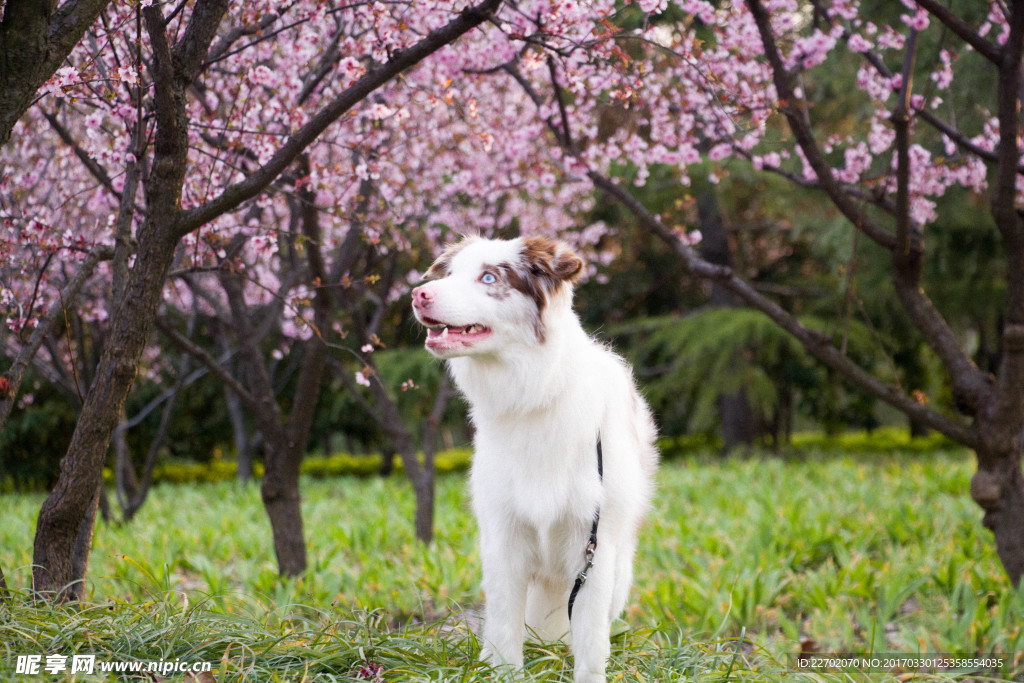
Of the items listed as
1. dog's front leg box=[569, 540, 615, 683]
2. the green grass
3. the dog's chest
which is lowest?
the green grass

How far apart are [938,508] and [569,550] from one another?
5.83 metres

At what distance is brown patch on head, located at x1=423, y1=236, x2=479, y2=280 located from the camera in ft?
9.36

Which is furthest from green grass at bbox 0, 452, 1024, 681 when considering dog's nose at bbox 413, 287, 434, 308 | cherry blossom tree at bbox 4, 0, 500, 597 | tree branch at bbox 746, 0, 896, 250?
tree branch at bbox 746, 0, 896, 250

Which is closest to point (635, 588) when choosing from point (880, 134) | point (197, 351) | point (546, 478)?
point (546, 478)

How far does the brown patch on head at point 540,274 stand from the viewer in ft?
8.79

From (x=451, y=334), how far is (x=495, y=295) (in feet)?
0.69

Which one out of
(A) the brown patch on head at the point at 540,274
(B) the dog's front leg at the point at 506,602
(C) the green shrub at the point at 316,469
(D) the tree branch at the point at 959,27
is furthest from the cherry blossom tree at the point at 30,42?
(C) the green shrub at the point at 316,469

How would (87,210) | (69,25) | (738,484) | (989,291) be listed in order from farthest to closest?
(989,291) < (738,484) < (87,210) < (69,25)

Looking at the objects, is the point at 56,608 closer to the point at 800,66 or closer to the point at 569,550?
the point at 569,550

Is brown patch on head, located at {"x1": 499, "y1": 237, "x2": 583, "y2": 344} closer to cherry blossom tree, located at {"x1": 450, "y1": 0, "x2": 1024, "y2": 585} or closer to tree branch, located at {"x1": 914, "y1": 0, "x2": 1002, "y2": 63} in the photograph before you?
cherry blossom tree, located at {"x1": 450, "y1": 0, "x2": 1024, "y2": 585}

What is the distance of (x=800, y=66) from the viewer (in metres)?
5.28

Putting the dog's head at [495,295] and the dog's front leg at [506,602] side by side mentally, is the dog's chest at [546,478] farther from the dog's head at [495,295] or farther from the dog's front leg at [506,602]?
the dog's head at [495,295]

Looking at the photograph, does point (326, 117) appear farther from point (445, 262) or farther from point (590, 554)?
point (590, 554)

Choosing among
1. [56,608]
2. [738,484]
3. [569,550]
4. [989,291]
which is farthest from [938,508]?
[56,608]
